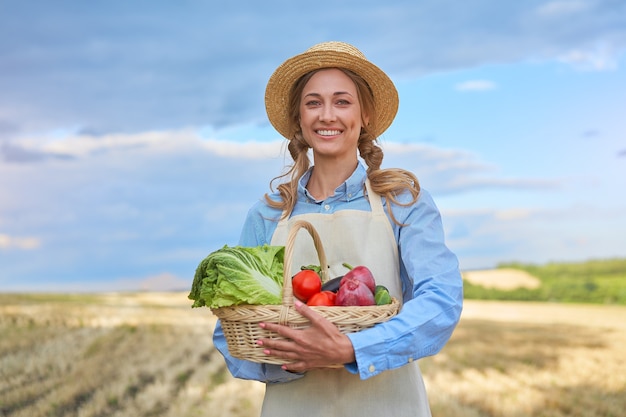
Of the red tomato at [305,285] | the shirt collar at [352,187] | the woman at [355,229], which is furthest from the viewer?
the shirt collar at [352,187]

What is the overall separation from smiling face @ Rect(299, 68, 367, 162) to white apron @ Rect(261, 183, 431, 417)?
11.2 inches

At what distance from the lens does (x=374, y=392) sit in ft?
9.92

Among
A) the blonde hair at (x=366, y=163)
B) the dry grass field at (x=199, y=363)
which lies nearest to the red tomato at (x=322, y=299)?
the blonde hair at (x=366, y=163)

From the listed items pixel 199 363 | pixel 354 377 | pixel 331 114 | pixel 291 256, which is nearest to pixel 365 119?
pixel 331 114

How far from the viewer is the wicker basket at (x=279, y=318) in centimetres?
254

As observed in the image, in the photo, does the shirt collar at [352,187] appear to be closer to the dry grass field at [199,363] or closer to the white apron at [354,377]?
the white apron at [354,377]

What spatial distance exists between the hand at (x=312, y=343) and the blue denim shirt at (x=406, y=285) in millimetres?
59

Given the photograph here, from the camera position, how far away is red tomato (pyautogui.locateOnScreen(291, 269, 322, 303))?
8.86ft

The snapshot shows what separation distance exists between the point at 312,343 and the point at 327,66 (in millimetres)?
1456

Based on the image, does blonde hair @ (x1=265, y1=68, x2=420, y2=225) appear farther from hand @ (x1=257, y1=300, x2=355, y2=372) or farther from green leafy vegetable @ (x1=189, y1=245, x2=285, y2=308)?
hand @ (x1=257, y1=300, x2=355, y2=372)

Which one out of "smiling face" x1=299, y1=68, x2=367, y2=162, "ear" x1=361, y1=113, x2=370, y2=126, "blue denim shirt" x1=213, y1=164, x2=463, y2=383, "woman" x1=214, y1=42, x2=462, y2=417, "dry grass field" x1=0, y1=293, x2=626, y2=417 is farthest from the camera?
"dry grass field" x1=0, y1=293, x2=626, y2=417

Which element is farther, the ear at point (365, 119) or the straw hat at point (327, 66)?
the ear at point (365, 119)

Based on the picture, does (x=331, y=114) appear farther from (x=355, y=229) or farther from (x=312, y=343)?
(x=312, y=343)

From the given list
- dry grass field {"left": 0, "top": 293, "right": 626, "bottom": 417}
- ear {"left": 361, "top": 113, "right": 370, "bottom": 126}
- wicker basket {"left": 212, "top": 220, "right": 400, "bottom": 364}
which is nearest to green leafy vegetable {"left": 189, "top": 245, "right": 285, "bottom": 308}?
wicker basket {"left": 212, "top": 220, "right": 400, "bottom": 364}
